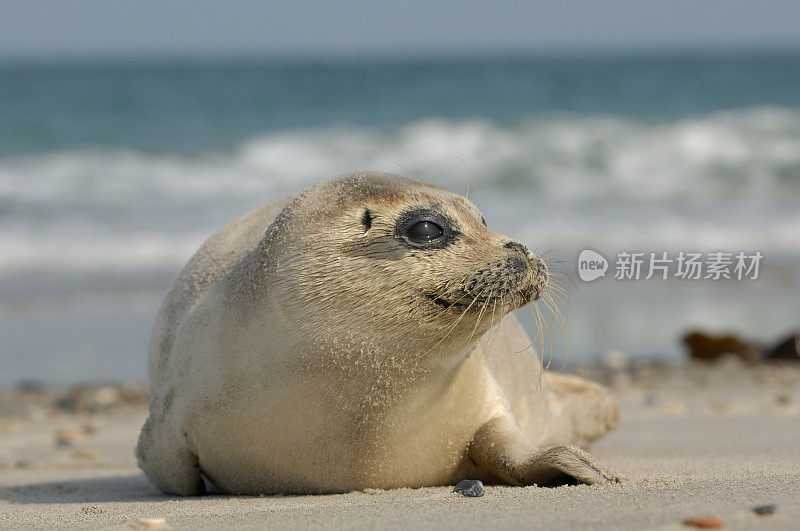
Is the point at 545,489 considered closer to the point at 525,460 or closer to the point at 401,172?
the point at 525,460

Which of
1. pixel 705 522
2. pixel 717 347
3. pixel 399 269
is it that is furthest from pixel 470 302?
pixel 717 347

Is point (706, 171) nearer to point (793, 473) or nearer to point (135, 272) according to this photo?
point (135, 272)

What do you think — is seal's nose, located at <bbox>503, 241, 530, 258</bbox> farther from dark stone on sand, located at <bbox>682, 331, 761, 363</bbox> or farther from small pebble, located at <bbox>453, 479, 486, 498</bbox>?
dark stone on sand, located at <bbox>682, 331, 761, 363</bbox>

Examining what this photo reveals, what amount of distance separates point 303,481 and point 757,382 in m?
5.24

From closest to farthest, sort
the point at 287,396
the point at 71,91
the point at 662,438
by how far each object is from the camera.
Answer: the point at 287,396 → the point at 662,438 → the point at 71,91

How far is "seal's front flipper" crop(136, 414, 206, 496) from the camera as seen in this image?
4.38 m

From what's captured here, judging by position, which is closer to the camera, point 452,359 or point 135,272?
point 452,359

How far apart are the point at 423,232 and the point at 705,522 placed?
147 centimetres

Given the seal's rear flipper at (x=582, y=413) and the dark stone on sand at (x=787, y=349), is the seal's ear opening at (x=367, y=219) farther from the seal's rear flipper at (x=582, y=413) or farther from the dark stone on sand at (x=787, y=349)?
the dark stone on sand at (x=787, y=349)

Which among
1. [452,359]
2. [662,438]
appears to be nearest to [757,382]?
[662,438]

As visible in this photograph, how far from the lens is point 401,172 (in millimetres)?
20484

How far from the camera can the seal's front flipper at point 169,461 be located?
4.38 metres

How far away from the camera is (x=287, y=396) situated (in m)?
3.92

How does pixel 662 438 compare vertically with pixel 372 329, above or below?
below
